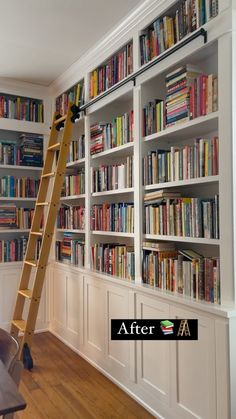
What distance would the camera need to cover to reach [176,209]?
2.19 meters

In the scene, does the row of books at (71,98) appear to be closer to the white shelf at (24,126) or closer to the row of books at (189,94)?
the white shelf at (24,126)

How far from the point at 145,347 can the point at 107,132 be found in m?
1.70

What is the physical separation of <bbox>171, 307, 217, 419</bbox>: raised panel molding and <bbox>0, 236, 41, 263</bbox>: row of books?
220cm

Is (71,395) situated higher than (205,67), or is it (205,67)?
(205,67)

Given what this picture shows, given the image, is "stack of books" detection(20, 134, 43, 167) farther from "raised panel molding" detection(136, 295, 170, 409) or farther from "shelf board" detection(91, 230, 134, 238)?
"raised panel molding" detection(136, 295, 170, 409)

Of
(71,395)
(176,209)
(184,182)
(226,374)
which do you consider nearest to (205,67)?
(184,182)

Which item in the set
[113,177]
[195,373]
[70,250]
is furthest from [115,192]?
[195,373]

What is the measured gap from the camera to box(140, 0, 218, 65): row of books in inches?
77.0

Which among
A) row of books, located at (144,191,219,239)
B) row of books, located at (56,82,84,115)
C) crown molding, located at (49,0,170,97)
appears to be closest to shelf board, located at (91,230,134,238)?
row of books, located at (144,191,219,239)

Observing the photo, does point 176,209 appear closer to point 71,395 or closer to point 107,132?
point 107,132

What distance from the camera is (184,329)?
2.00 meters

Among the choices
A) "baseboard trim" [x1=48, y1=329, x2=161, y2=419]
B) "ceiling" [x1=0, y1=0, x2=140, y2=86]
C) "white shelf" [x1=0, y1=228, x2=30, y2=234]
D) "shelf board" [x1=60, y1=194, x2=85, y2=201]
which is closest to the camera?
"baseboard trim" [x1=48, y1=329, x2=161, y2=419]

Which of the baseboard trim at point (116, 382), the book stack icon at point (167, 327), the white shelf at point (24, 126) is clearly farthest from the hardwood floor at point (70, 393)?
the white shelf at point (24, 126)

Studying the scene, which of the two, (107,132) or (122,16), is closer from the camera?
(122,16)
